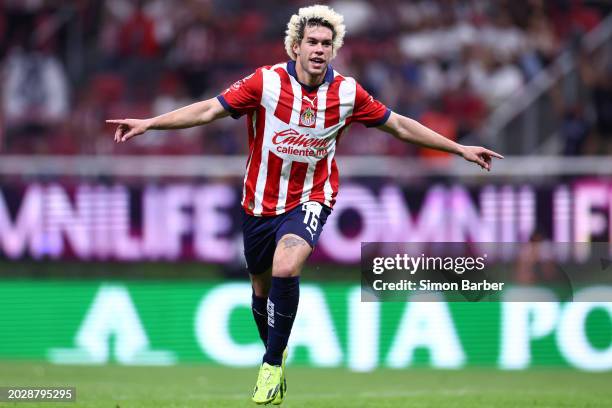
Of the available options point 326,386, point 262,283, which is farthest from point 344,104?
point 326,386

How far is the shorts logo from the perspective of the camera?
7285 millimetres

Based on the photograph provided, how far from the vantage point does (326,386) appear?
33.1 ft

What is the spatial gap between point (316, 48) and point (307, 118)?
0.43 m

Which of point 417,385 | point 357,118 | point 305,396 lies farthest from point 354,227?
point 357,118

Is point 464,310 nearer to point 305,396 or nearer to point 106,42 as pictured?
point 305,396

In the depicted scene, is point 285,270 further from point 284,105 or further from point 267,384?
point 284,105

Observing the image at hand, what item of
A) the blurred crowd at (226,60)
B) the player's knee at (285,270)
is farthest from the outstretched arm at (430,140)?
the blurred crowd at (226,60)

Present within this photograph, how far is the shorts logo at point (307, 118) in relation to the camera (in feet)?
23.9

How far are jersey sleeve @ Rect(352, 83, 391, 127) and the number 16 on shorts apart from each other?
0.61 m

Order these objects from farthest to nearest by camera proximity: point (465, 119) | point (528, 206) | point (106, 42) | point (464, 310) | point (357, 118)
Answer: point (106, 42), point (465, 119), point (528, 206), point (464, 310), point (357, 118)

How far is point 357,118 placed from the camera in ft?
24.6

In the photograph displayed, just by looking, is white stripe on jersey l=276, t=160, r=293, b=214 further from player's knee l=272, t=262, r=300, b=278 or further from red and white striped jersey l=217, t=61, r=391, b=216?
player's knee l=272, t=262, r=300, b=278

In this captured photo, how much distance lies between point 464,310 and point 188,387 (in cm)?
270

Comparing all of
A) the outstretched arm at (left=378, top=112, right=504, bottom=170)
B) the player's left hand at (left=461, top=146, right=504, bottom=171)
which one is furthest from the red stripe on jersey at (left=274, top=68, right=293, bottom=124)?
the player's left hand at (left=461, top=146, right=504, bottom=171)
